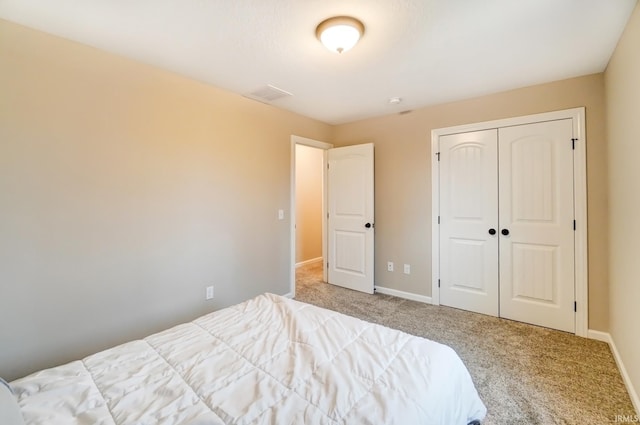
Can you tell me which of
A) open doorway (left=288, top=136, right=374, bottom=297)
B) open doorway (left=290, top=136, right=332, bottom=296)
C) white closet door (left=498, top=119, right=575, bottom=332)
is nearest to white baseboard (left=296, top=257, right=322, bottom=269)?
open doorway (left=290, top=136, right=332, bottom=296)

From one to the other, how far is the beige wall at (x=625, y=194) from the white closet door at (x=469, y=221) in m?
0.88

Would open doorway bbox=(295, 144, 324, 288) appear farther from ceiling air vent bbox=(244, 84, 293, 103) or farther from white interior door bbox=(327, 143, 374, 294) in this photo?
ceiling air vent bbox=(244, 84, 293, 103)

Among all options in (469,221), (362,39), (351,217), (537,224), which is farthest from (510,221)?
(362,39)

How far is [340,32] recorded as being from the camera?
1791 mm

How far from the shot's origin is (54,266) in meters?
1.94

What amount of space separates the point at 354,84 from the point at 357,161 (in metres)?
1.31

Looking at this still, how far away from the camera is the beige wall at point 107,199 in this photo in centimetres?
181

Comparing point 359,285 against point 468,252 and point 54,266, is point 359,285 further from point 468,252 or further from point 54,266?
point 54,266

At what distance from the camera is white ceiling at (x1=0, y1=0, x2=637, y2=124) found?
167 centimetres

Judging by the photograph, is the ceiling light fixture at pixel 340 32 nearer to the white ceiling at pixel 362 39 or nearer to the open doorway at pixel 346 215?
the white ceiling at pixel 362 39

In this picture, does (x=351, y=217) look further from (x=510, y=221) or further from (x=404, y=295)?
(x=510, y=221)

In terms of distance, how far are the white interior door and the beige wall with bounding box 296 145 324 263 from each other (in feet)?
4.29

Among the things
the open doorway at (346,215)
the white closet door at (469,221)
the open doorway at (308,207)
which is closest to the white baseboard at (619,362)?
the white closet door at (469,221)

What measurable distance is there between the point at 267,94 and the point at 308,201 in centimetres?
283
